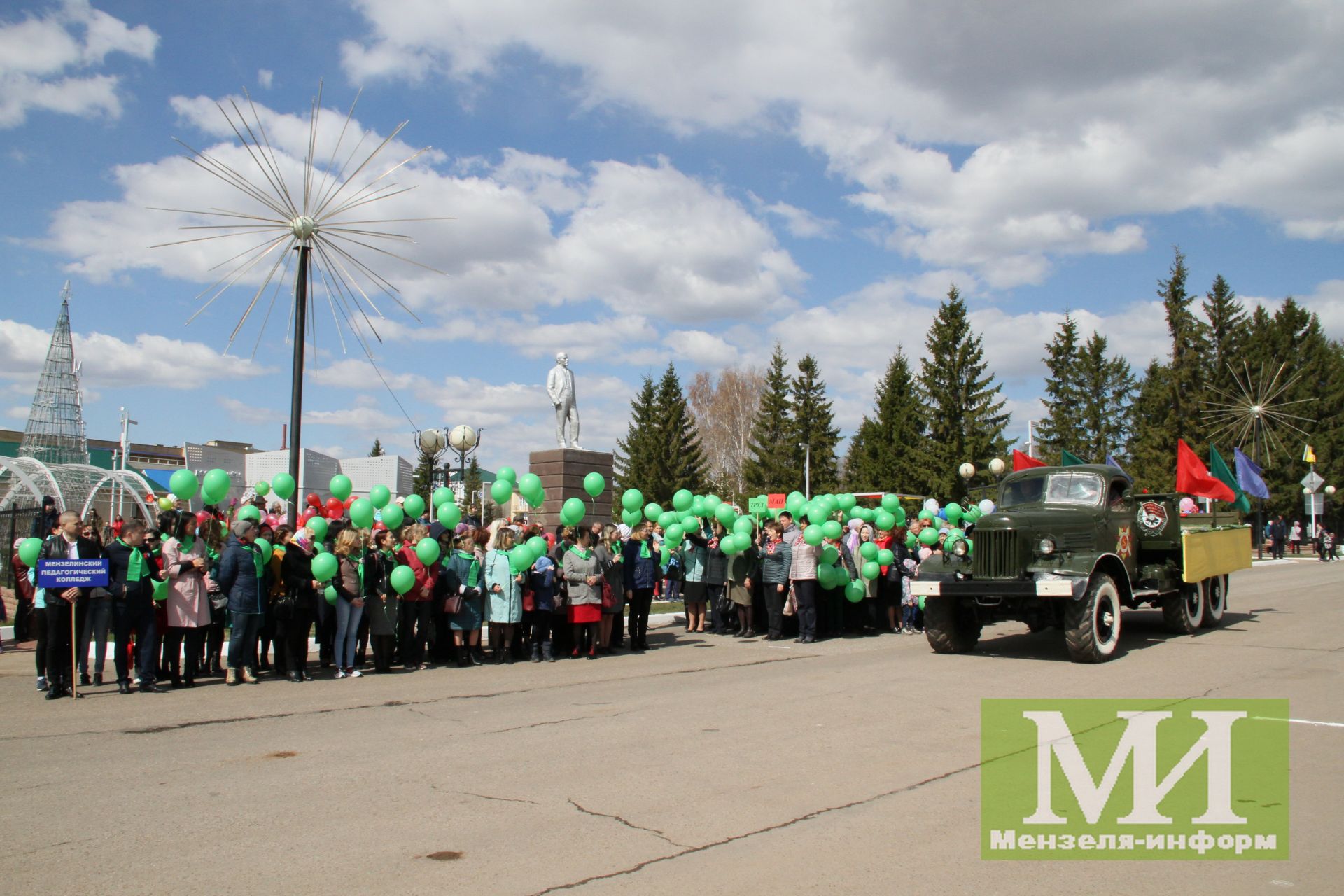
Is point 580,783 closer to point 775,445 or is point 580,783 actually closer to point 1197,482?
point 1197,482

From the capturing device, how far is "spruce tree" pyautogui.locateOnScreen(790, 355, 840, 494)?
190ft

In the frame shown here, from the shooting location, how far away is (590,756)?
6.61 meters

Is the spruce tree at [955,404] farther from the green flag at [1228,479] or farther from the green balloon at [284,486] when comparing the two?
the green balloon at [284,486]

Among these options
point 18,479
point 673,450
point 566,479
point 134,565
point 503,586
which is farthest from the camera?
point 673,450

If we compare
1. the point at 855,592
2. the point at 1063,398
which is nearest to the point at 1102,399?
the point at 1063,398

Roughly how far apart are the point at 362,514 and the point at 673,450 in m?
44.0

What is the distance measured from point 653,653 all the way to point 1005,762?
6.74 m

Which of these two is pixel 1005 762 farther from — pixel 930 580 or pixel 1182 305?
pixel 1182 305

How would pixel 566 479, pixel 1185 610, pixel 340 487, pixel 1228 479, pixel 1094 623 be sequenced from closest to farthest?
1. pixel 1094 623
2. pixel 1185 610
3. pixel 340 487
4. pixel 1228 479
5. pixel 566 479

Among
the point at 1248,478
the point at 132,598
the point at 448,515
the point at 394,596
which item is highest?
the point at 1248,478

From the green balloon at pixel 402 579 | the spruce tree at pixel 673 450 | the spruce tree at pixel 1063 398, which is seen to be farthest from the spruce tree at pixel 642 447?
the green balloon at pixel 402 579

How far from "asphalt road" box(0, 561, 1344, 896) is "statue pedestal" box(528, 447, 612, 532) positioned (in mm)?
11076

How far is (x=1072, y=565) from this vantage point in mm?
10836

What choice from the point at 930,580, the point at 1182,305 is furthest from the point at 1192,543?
the point at 1182,305
